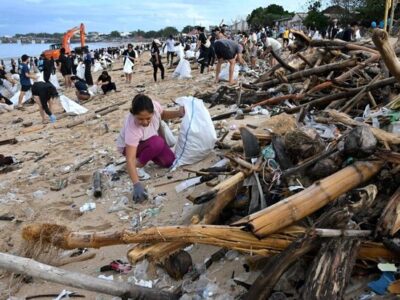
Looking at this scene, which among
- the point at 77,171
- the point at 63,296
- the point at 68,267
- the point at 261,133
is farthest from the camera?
the point at 77,171

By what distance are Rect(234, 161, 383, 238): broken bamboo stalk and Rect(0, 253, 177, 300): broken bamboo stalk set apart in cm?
75

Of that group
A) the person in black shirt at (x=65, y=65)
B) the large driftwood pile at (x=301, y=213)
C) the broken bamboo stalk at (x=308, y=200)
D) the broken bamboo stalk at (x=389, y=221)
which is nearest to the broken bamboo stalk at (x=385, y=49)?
the large driftwood pile at (x=301, y=213)

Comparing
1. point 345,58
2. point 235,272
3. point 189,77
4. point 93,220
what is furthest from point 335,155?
point 189,77

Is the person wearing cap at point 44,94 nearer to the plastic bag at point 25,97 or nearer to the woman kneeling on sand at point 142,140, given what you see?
the plastic bag at point 25,97

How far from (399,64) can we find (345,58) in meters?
3.71

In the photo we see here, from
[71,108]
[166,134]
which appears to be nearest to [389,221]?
[166,134]

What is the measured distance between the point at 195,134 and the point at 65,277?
2.60 meters

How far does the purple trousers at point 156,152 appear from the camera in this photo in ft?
14.6

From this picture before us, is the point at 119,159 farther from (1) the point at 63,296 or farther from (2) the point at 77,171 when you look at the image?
(1) the point at 63,296

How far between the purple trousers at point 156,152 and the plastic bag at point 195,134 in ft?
0.47

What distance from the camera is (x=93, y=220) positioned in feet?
12.5

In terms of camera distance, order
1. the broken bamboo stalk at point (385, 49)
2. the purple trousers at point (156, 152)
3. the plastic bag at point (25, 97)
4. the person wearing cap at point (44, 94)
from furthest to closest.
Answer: the plastic bag at point (25, 97)
the person wearing cap at point (44, 94)
the purple trousers at point (156, 152)
the broken bamboo stalk at point (385, 49)

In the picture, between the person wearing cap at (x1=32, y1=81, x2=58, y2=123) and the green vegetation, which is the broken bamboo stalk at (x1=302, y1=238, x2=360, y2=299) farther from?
the green vegetation

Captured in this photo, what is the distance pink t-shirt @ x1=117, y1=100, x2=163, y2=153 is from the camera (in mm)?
Answer: 4086
